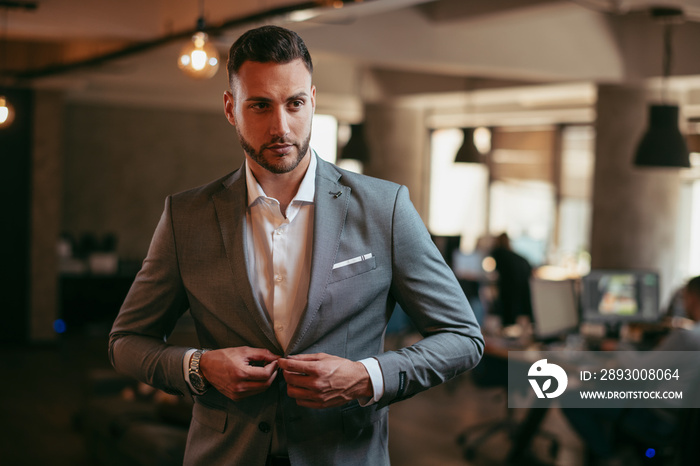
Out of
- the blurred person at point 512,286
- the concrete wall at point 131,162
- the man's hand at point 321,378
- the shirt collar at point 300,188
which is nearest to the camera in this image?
the man's hand at point 321,378

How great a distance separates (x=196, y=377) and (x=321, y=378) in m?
0.28

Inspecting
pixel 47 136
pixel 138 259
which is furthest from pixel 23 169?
pixel 138 259

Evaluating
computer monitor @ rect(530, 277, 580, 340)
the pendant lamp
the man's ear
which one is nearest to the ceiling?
the pendant lamp

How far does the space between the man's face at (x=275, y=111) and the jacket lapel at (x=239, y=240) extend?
0.14m

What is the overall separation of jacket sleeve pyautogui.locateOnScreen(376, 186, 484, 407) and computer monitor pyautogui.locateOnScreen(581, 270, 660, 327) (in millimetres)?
4779

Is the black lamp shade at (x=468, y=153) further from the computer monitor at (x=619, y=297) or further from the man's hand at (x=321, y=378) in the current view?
the man's hand at (x=321, y=378)

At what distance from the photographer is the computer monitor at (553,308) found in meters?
5.51

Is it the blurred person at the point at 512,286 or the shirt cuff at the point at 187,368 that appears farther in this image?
the blurred person at the point at 512,286

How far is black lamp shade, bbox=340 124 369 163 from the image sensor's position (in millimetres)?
8891

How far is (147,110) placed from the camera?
1174 cm

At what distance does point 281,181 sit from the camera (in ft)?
5.11

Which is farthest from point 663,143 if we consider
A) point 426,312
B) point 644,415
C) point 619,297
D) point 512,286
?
point 426,312

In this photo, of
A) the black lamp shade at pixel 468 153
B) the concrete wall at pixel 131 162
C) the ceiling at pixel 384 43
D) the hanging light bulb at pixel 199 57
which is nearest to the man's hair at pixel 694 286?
the ceiling at pixel 384 43

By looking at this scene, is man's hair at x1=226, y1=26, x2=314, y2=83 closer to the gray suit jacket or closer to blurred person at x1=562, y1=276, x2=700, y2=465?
the gray suit jacket
